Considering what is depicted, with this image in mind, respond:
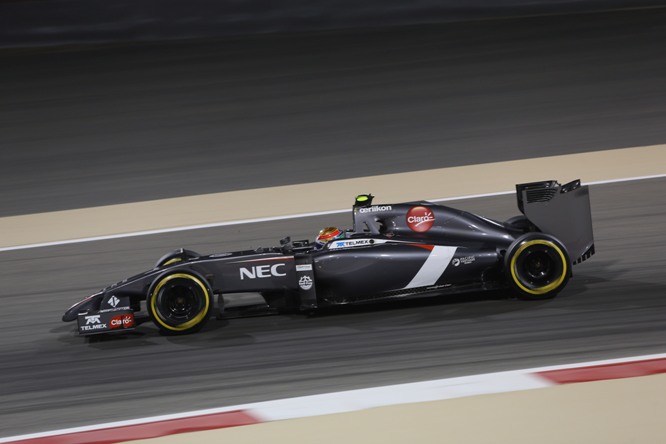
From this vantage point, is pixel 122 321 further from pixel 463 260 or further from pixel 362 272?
pixel 463 260

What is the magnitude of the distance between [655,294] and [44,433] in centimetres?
492

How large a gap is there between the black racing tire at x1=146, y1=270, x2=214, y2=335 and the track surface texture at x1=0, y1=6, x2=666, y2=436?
0.16 meters

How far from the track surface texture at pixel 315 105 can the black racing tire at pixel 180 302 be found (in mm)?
5680

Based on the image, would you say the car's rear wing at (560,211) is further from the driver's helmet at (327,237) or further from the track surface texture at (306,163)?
the driver's helmet at (327,237)

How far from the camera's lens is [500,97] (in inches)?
623

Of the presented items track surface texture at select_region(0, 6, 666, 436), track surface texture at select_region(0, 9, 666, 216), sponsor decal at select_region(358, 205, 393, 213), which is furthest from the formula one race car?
track surface texture at select_region(0, 9, 666, 216)

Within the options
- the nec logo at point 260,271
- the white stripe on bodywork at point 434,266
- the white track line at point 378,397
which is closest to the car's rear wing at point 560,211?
the white stripe on bodywork at point 434,266

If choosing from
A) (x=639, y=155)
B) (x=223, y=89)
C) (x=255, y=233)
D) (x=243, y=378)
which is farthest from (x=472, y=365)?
(x=223, y=89)

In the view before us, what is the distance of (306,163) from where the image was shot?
45.3 ft

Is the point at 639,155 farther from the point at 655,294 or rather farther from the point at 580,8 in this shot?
the point at 580,8

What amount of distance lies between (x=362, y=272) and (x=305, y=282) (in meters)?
0.47

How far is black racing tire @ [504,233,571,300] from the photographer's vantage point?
7414mm

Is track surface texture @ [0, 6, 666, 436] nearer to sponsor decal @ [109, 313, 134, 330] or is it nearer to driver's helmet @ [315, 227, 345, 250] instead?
sponsor decal @ [109, 313, 134, 330]

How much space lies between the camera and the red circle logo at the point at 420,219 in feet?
25.1
